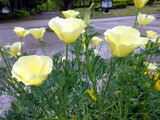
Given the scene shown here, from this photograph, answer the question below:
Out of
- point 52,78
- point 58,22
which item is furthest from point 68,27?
point 52,78

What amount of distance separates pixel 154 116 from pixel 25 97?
1.65ft

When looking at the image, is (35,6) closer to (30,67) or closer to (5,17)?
(5,17)

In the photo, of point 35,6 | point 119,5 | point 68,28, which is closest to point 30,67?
point 68,28

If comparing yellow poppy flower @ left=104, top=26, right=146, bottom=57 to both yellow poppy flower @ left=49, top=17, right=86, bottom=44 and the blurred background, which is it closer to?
yellow poppy flower @ left=49, top=17, right=86, bottom=44

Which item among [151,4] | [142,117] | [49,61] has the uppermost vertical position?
[49,61]

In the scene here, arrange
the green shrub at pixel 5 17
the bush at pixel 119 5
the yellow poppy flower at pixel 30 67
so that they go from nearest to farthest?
the yellow poppy flower at pixel 30 67 < the green shrub at pixel 5 17 < the bush at pixel 119 5

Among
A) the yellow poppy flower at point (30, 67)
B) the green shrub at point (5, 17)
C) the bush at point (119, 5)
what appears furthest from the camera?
the bush at point (119, 5)

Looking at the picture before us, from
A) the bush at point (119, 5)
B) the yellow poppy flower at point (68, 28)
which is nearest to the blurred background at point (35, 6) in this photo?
the bush at point (119, 5)

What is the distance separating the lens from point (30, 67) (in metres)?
0.50

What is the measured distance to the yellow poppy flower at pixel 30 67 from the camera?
1.47ft

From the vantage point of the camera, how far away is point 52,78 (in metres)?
0.56

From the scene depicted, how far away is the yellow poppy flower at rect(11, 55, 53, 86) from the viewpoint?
0.45 meters

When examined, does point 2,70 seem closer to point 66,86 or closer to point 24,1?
point 66,86

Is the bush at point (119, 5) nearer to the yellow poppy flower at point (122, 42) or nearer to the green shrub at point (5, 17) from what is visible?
the green shrub at point (5, 17)
